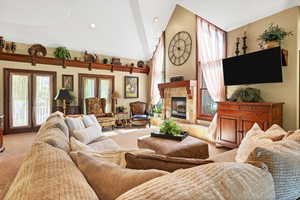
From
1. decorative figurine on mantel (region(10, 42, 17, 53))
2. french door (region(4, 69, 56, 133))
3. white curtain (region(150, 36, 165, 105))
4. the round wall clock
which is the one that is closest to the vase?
the round wall clock

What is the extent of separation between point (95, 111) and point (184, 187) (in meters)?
5.64

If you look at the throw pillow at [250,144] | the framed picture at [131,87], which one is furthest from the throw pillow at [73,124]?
the framed picture at [131,87]

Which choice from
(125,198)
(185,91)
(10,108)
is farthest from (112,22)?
(125,198)

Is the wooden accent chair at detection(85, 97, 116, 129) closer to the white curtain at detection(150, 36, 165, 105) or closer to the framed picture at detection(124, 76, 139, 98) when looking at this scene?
the framed picture at detection(124, 76, 139, 98)

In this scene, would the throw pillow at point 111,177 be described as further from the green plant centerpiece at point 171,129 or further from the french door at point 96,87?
the french door at point 96,87

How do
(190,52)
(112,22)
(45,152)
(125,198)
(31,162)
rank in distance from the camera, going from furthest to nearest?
(112,22), (190,52), (45,152), (31,162), (125,198)

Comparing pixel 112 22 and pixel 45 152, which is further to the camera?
pixel 112 22

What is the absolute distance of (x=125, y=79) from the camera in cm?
687

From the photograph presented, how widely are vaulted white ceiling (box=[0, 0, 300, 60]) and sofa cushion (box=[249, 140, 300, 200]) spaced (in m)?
3.52

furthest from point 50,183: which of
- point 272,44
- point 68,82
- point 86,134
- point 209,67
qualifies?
point 68,82

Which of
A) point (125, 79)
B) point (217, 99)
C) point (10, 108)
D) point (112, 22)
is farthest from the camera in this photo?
point (125, 79)

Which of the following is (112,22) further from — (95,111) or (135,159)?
(135,159)

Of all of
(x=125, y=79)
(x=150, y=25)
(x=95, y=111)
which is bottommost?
(x=95, y=111)

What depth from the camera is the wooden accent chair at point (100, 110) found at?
17.9 ft
